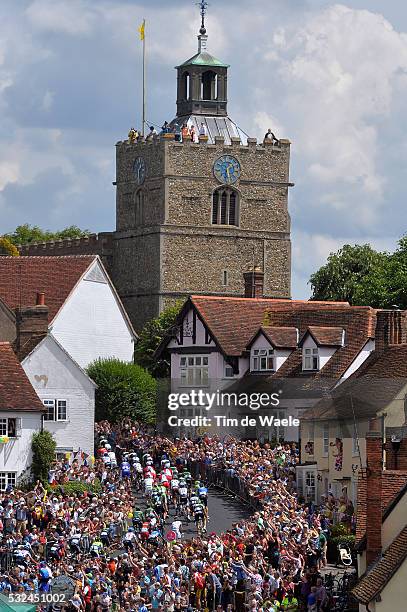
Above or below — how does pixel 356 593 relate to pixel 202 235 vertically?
below

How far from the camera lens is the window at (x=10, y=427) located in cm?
8469

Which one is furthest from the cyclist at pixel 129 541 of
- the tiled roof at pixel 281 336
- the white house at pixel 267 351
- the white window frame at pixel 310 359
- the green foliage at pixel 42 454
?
the tiled roof at pixel 281 336

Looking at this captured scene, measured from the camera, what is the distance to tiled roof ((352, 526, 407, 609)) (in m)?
48.8

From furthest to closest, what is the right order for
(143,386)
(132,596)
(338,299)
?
(338,299) < (143,386) < (132,596)

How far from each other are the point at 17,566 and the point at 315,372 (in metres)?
22.9

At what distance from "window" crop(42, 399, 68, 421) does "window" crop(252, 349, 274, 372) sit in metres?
7.62

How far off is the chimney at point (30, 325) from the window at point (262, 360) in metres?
7.94

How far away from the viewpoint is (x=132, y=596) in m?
62.4

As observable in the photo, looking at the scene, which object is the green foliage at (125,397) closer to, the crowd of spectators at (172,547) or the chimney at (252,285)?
the chimney at (252,285)

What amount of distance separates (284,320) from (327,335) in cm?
732

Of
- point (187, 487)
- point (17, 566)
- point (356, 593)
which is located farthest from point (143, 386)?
point (356, 593)

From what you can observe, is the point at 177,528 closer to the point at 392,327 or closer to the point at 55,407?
the point at 392,327

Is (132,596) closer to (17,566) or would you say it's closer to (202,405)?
(17,566)

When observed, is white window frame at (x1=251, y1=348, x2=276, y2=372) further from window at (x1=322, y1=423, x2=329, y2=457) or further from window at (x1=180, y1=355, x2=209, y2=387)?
window at (x1=322, y1=423, x2=329, y2=457)
